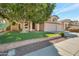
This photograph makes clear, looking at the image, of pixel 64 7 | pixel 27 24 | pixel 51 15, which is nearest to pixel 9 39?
pixel 27 24

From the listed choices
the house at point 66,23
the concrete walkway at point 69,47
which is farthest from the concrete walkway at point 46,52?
the house at point 66,23

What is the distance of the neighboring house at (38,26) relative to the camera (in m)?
1.94

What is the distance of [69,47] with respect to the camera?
6.26 ft

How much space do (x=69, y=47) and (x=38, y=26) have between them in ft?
1.33

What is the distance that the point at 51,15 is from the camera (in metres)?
1.94

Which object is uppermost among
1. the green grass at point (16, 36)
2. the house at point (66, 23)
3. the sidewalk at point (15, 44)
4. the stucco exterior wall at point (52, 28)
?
the house at point (66, 23)

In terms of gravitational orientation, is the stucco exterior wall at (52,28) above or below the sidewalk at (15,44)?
above

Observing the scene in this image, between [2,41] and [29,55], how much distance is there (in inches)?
12.6

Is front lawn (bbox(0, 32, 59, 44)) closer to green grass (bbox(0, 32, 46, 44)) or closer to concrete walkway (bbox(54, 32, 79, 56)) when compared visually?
green grass (bbox(0, 32, 46, 44))

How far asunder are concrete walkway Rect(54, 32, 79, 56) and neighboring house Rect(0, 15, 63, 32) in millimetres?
164

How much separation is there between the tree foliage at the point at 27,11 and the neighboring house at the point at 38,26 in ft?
0.15

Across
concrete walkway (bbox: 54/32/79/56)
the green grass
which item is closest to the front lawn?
the green grass

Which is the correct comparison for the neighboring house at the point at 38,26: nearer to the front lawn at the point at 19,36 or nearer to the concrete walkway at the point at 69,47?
the front lawn at the point at 19,36

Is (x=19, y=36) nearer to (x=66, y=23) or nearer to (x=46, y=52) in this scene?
(x=46, y=52)
